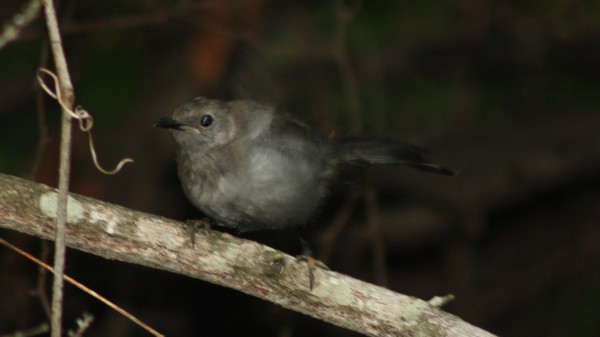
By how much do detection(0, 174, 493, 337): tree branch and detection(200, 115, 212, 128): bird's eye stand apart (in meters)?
1.32

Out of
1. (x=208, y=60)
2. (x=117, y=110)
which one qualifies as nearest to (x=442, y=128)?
(x=208, y=60)

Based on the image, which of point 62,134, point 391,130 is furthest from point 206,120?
point 391,130

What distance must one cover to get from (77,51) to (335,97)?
2254 millimetres

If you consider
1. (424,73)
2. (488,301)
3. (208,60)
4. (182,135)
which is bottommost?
(182,135)

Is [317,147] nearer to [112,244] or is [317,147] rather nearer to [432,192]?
[112,244]

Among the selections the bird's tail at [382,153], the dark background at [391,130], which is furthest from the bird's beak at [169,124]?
the dark background at [391,130]

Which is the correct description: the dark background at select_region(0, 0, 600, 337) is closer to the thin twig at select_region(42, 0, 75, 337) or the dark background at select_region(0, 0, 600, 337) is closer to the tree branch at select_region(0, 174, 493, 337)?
the tree branch at select_region(0, 174, 493, 337)

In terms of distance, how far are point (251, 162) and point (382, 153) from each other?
1.10 m

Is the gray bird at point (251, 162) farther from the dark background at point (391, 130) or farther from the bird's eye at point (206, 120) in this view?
the dark background at point (391, 130)

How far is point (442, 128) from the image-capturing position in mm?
7613

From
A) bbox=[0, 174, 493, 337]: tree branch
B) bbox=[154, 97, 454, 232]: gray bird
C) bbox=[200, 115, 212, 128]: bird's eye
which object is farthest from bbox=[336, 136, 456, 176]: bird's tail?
bbox=[0, 174, 493, 337]: tree branch

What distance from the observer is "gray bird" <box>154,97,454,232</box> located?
4391 mm

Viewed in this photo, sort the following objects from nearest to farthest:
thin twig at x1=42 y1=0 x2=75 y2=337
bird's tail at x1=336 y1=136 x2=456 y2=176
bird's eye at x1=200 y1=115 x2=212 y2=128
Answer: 1. thin twig at x1=42 y1=0 x2=75 y2=337
2. bird's eye at x1=200 y1=115 x2=212 y2=128
3. bird's tail at x1=336 y1=136 x2=456 y2=176

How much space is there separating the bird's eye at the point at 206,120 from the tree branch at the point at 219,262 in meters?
1.32
